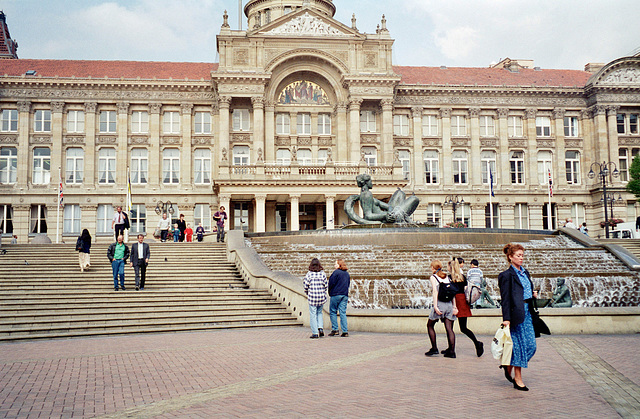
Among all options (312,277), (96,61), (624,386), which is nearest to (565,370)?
(624,386)

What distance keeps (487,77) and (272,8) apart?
25354 mm

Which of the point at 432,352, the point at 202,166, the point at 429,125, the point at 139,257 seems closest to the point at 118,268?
the point at 139,257

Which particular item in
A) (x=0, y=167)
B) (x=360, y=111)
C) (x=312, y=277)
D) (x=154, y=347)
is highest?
(x=360, y=111)

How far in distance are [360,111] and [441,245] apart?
91.9 feet

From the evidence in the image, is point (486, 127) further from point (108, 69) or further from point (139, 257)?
point (139, 257)

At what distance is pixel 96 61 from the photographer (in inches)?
2237

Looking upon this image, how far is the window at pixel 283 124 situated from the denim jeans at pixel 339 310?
40.9m

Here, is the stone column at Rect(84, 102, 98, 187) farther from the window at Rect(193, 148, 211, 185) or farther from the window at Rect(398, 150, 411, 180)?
the window at Rect(398, 150, 411, 180)

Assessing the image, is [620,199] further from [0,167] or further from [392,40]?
[0,167]

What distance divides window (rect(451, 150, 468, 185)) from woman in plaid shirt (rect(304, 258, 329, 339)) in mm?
44392

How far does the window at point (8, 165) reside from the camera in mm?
51156

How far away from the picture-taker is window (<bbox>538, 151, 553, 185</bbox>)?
188 ft

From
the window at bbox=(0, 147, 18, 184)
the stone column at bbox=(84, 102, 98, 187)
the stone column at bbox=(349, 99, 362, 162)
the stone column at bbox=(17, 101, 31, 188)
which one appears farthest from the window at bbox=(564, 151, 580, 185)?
the window at bbox=(0, 147, 18, 184)

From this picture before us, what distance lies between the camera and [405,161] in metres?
55.5
